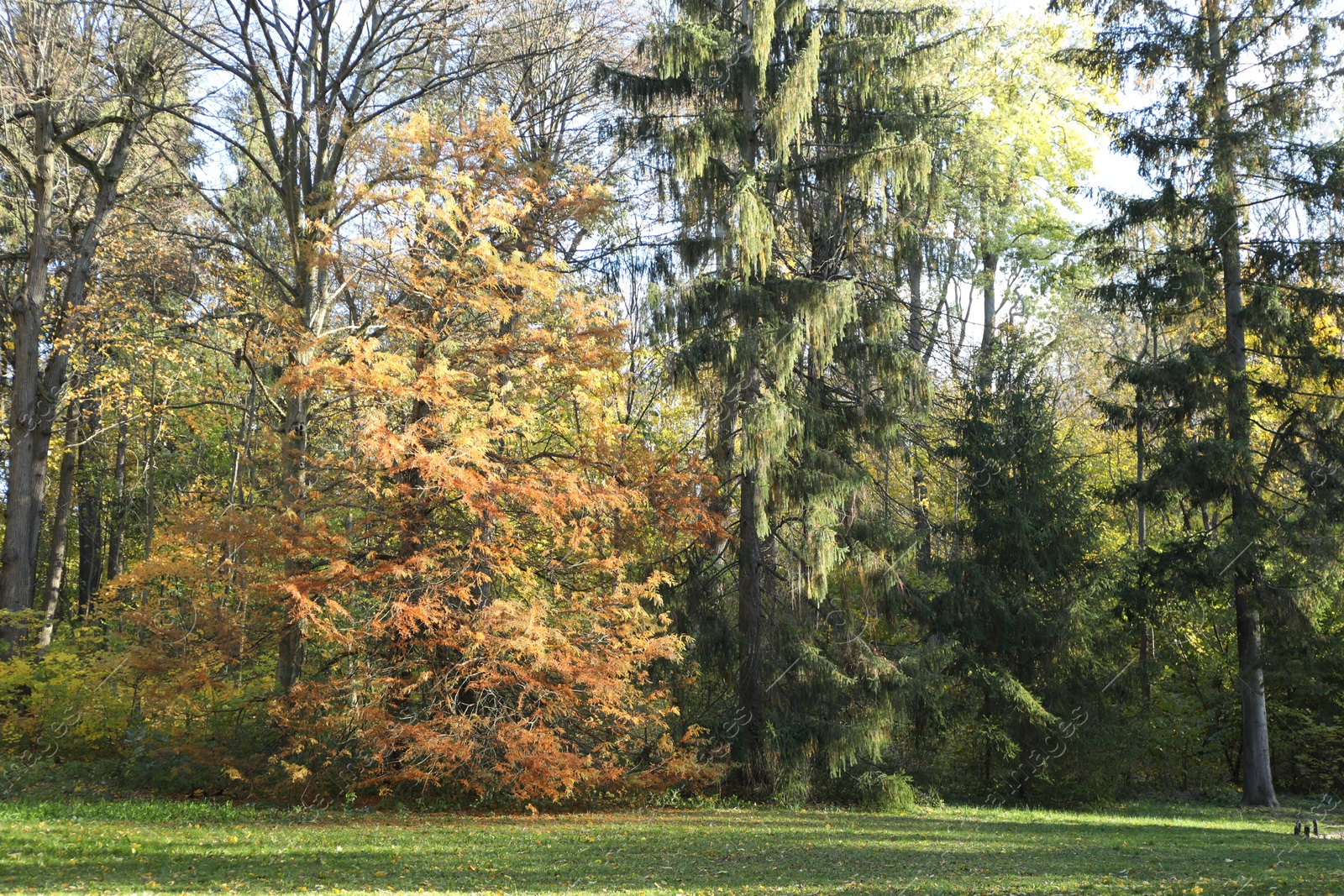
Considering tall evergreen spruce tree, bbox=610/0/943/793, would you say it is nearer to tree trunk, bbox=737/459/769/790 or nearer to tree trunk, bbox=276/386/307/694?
Result: tree trunk, bbox=737/459/769/790

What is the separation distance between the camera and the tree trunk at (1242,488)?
608 inches

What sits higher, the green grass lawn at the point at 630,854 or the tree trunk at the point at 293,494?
the tree trunk at the point at 293,494

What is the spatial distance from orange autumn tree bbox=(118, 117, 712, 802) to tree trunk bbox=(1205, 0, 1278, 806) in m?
8.48

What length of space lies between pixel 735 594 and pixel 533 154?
26.5 ft

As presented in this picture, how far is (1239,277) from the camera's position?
1673cm

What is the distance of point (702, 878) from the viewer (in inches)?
311

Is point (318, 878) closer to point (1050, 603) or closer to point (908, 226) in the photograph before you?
point (908, 226)

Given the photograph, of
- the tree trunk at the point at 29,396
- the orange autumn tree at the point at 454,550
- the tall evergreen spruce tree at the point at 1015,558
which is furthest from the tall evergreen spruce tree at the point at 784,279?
the tree trunk at the point at 29,396

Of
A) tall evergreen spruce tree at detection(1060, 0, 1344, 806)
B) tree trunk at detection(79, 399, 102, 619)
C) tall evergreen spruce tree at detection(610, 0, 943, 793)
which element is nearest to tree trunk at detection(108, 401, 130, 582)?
tree trunk at detection(79, 399, 102, 619)

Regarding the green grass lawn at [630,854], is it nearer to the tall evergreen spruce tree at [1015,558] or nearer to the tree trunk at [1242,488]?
the tree trunk at [1242,488]

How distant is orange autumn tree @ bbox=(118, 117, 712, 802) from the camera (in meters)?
11.9

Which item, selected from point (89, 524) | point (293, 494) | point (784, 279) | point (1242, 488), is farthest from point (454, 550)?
point (89, 524)

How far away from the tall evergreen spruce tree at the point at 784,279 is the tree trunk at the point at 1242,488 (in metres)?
5.27

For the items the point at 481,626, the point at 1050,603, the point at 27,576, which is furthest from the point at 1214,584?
the point at 27,576
